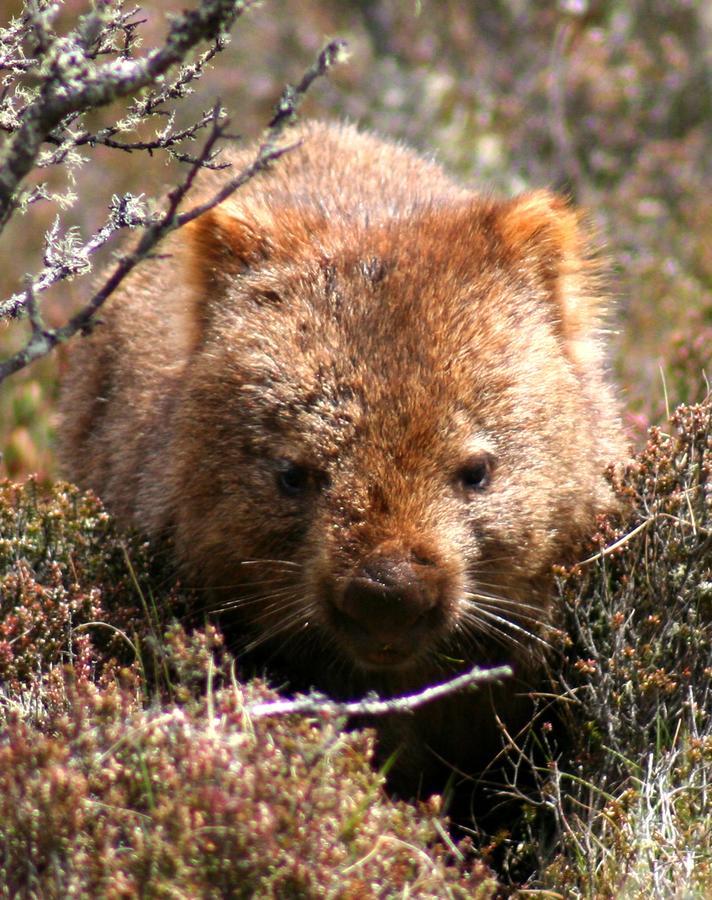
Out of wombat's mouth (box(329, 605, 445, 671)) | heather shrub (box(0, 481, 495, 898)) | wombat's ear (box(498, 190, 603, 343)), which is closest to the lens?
heather shrub (box(0, 481, 495, 898))

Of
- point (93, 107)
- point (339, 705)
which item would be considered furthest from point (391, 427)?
point (93, 107)

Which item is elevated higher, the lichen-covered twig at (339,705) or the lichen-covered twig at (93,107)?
the lichen-covered twig at (93,107)

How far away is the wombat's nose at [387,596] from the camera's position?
12.1 ft

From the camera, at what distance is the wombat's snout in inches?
145

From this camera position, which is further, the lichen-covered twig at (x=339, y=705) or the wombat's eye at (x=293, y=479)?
the wombat's eye at (x=293, y=479)

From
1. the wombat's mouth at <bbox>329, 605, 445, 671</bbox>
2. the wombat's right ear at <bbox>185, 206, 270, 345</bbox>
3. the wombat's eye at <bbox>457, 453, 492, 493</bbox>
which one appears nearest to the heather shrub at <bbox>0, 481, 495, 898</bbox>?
the wombat's mouth at <bbox>329, 605, 445, 671</bbox>

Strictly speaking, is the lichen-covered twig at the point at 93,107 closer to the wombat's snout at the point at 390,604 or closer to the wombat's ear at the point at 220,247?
the wombat's ear at the point at 220,247

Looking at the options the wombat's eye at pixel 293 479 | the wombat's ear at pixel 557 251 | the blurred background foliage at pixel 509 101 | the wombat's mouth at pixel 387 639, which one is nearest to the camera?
the wombat's mouth at pixel 387 639

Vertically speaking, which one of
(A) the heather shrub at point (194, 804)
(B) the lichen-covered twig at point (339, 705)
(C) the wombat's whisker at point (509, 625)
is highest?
(C) the wombat's whisker at point (509, 625)

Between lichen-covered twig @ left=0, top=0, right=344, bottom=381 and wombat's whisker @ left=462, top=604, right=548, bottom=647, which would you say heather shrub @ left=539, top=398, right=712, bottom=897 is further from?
lichen-covered twig @ left=0, top=0, right=344, bottom=381

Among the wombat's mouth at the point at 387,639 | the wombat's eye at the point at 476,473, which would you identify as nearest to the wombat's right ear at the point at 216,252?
the wombat's eye at the point at 476,473

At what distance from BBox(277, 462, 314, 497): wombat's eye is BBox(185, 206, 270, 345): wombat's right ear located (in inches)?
31.6

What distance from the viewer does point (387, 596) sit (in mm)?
3686

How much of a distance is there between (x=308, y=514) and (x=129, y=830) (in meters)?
1.16
